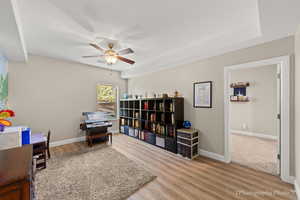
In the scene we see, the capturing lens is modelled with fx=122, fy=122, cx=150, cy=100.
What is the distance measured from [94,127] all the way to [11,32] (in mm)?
2739

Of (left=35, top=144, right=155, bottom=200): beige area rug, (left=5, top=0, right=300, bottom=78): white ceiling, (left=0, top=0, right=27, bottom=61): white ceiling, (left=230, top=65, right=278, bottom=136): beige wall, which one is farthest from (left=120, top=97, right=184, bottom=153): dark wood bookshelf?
(left=230, top=65, right=278, bottom=136): beige wall

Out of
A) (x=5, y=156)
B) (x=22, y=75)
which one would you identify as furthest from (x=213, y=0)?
(x=22, y=75)

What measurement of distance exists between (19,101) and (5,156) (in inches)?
120

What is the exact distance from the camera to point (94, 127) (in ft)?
12.6

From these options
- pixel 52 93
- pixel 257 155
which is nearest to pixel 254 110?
pixel 257 155

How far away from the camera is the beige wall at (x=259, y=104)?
429 centimetres

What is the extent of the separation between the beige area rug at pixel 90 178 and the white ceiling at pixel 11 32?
2488 mm

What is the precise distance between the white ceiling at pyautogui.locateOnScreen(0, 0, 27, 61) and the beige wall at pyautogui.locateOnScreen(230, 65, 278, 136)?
6.40 m

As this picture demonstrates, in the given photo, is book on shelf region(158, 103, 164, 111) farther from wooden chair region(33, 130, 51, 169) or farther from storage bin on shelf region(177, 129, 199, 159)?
wooden chair region(33, 130, 51, 169)

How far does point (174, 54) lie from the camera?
11.7ft

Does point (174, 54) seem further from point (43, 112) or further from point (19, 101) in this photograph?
point (19, 101)

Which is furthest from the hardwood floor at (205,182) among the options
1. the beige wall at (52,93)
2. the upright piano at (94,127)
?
the beige wall at (52,93)

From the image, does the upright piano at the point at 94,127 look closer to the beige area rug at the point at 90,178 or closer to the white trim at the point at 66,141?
the white trim at the point at 66,141

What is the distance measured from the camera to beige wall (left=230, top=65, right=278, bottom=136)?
4293mm
